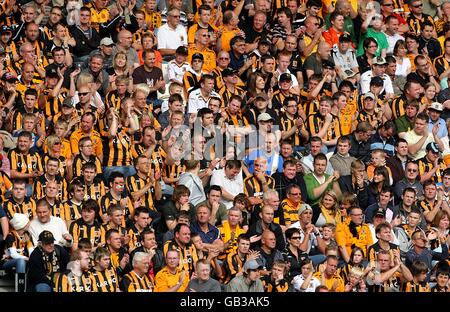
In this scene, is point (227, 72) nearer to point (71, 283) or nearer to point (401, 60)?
point (401, 60)

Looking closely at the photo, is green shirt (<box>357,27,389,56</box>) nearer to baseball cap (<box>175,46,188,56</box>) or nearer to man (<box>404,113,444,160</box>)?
man (<box>404,113,444,160</box>)

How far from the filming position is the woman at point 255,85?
24.0 m

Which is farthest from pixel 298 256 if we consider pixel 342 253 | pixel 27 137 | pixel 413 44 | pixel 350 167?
pixel 413 44

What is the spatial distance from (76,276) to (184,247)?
4.87ft

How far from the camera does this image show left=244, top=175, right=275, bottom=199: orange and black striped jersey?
22625mm

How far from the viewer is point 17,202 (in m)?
21.4

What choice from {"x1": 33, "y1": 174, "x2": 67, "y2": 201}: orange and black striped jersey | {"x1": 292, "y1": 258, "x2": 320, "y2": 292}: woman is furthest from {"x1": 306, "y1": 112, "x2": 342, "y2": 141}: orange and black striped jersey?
{"x1": 33, "y1": 174, "x2": 67, "y2": 201}: orange and black striped jersey

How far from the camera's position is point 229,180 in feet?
74.1

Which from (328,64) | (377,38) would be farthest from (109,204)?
(377,38)

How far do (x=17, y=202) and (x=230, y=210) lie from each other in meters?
2.47

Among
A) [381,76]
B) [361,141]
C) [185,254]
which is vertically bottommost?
[185,254]

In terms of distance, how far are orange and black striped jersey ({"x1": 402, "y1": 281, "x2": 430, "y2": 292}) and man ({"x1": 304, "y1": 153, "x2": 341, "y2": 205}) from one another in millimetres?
1681

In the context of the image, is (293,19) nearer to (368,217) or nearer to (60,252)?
(368,217)

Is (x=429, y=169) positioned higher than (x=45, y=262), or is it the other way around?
(x=429, y=169)
